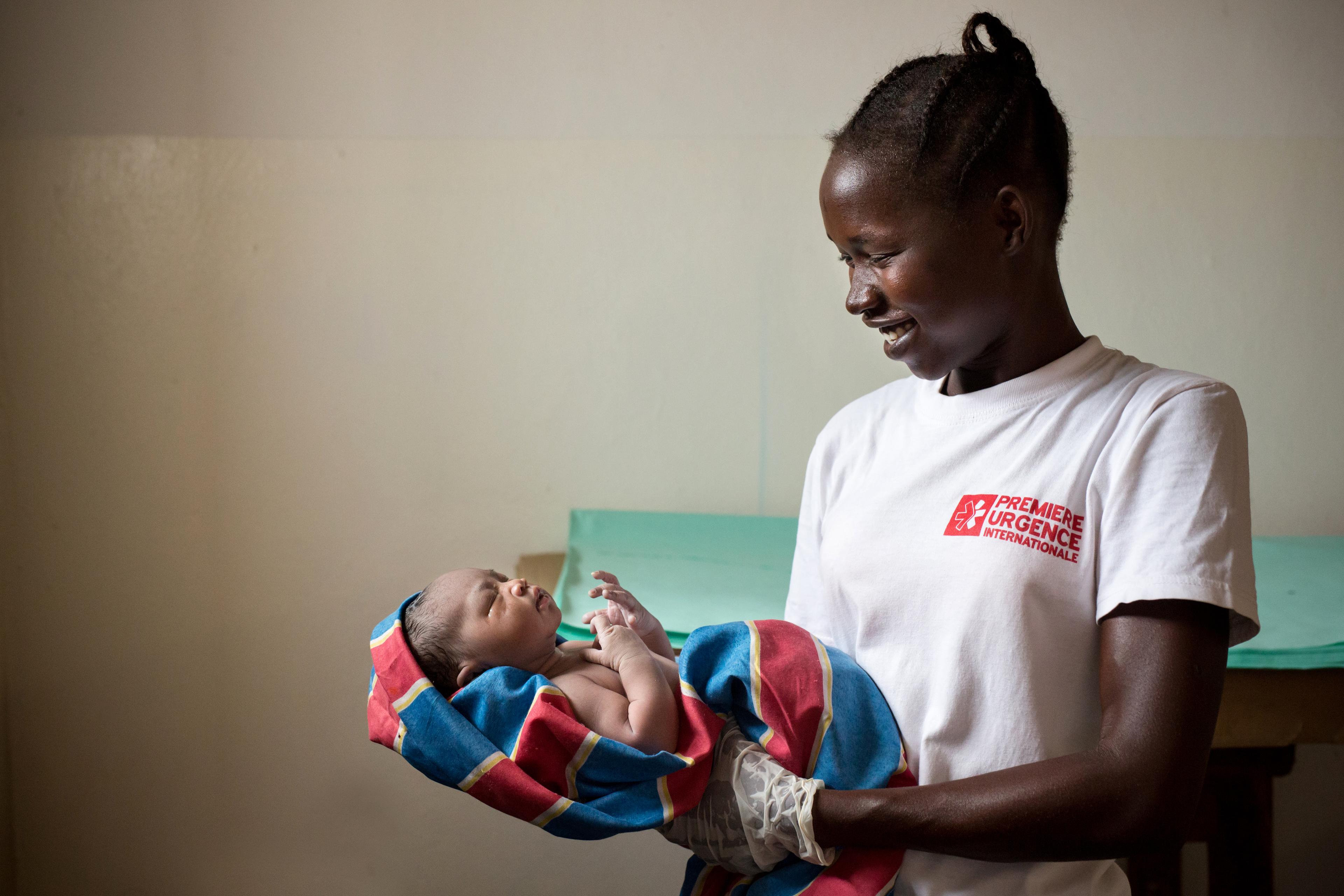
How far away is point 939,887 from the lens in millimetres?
814

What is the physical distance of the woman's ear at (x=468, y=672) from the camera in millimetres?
1017

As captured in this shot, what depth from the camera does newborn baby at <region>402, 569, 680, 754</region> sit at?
3.14ft

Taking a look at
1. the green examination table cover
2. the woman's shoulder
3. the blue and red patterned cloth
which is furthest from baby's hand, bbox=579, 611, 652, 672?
the woman's shoulder

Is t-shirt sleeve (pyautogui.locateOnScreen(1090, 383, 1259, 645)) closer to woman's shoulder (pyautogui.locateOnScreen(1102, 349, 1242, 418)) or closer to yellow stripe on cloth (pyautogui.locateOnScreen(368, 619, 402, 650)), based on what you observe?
woman's shoulder (pyautogui.locateOnScreen(1102, 349, 1242, 418))

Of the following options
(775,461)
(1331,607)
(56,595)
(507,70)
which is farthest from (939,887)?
(56,595)

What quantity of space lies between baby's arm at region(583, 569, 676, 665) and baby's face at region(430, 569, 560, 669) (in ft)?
0.19

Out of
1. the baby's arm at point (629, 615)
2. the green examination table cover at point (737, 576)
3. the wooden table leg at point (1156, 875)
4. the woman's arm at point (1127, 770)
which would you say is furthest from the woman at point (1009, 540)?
the wooden table leg at point (1156, 875)

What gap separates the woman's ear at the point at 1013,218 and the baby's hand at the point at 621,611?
1.85ft

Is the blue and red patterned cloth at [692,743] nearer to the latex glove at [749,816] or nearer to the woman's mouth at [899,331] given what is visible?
the latex glove at [749,816]

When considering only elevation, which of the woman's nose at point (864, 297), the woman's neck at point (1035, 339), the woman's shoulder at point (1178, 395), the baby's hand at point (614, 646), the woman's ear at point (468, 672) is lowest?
the woman's ear at point (468, 672)

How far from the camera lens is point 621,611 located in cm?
109

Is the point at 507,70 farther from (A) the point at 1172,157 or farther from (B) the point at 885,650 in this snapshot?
(B) the point at 885,650

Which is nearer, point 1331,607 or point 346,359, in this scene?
point 1331,607

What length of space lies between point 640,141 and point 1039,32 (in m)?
1.04
